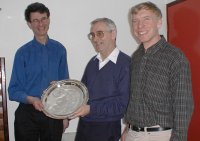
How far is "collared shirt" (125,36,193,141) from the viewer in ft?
4.30

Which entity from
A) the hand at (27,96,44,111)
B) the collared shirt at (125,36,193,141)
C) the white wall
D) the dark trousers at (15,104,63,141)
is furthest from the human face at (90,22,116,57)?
the white wall

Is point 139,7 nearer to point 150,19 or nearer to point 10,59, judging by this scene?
point 150,19

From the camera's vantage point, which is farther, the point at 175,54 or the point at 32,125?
the point at 32,125

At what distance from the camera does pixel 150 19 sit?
1474 millimetres

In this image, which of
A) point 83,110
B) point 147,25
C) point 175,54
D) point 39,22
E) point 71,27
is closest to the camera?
point 175,54

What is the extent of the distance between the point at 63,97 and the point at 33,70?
460mm

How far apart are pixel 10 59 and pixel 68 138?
0.83 metres

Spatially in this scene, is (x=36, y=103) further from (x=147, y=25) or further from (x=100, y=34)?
(x=147, y=25)

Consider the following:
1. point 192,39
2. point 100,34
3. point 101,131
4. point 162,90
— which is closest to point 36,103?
point 101,131

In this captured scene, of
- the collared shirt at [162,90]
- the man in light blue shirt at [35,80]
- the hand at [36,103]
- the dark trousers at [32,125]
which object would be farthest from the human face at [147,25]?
the dark trousers at [32,125]

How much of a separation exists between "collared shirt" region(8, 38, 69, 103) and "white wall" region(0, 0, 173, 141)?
1.10 ft

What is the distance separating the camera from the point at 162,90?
54.5 inches

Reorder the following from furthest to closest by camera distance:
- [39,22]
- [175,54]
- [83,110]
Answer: [39,22], [83,110], [175,54]

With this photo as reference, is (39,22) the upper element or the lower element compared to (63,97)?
upper
